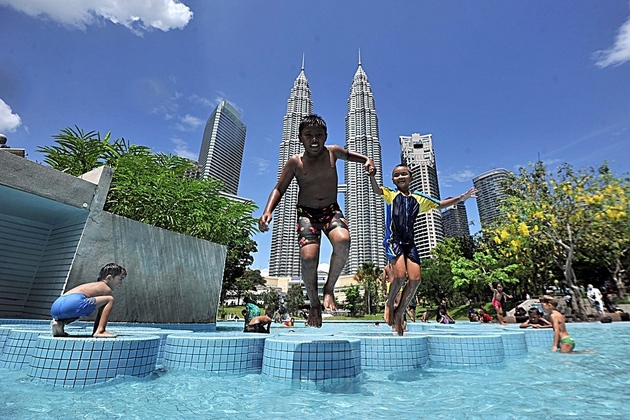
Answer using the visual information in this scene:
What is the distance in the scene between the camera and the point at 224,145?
95.7 meters

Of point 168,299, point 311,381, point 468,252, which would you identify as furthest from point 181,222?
point 468,252

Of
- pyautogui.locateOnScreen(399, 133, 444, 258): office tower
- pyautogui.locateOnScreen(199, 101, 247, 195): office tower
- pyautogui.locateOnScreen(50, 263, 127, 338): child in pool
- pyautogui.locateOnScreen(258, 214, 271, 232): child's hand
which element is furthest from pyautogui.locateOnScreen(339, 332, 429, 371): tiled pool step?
pyautogui.locateOnScreen(399, 133, 444, 258): office tower

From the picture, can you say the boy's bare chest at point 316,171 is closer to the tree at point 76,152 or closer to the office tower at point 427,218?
the tree at point 76,152

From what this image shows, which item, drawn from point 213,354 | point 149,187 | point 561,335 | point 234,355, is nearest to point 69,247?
point 149,187

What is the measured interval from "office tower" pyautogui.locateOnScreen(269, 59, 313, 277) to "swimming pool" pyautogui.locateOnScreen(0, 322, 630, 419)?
72163 mm

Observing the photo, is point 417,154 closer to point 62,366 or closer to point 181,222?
point 181,222

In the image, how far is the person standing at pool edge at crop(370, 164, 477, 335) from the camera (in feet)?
19.2

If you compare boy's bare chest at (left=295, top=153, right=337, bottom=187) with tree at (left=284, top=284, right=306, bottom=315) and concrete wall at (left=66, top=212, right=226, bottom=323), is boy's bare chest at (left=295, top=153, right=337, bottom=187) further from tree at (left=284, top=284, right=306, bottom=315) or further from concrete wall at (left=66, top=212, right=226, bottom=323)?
tree at (left=284, top=284, right=306, bottom=315)

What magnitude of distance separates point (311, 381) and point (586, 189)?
24.9 m

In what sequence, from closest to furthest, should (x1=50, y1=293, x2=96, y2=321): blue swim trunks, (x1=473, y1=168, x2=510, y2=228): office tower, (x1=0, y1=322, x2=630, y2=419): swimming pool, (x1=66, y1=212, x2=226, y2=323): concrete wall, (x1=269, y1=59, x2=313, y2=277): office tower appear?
(x1=0, y1=322, x2=630, y2=419): swimming pool
(x1=50, y1=293, x2=96, y2=321): blue swim trunks
(x1=66, y1=212, x2=226, y2=323): concrete wall
(x1=473, y1=168, x2=510, y2=228): office tower
(x1=269, y1=59, x2=313, y2=277): office tower

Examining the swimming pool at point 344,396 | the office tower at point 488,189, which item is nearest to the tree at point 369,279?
the office tower at point 488,189

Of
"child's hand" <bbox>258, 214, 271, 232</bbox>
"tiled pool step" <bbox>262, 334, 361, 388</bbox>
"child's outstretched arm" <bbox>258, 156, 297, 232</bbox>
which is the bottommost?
"tiled pool step" <bbox>262, 334, 361, 388</bbox>

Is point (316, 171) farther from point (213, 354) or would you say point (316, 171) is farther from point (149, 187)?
point (149, 187)

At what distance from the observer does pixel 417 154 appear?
4619 inches
